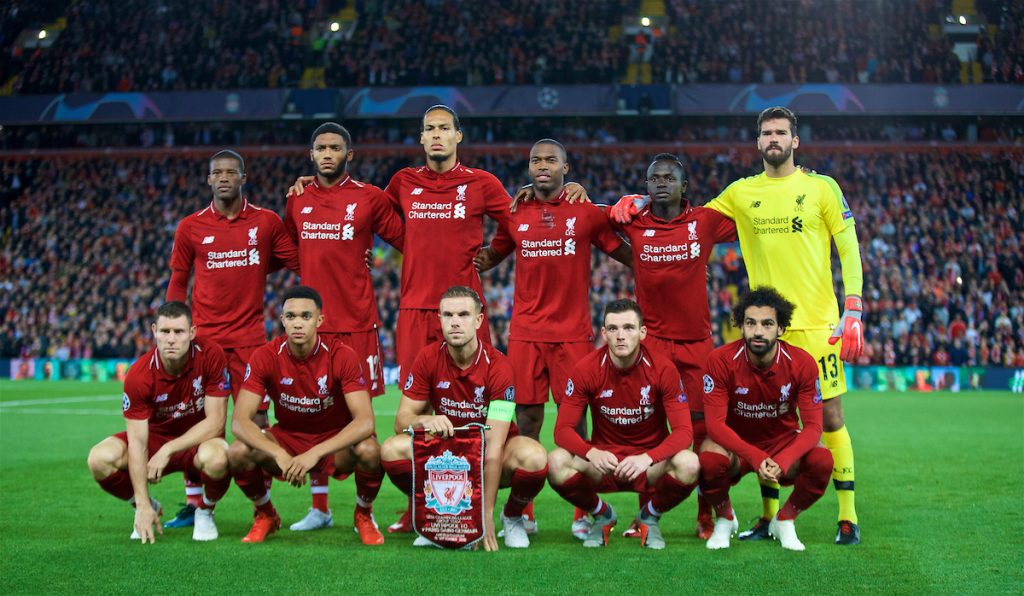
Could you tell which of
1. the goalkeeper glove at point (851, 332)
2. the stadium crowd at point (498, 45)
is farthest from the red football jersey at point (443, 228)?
the stadium crowd at point (498, 45)

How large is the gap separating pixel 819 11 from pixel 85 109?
23.0 metres

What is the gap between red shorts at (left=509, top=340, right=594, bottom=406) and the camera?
22.3 feet

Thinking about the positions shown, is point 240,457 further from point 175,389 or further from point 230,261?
point 230,261

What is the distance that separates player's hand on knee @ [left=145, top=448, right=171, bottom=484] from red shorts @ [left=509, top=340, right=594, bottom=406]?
2.24 meters

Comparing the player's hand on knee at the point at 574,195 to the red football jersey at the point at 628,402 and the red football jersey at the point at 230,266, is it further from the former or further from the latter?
the red football jersey at the point at 230,266

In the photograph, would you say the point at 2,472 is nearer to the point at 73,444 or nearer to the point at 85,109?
the point at 73,444

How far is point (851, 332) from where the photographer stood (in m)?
6.16

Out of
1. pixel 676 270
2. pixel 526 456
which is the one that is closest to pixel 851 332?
pixel 676 270

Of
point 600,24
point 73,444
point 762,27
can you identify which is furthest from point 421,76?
point 73,444

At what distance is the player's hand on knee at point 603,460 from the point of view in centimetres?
584

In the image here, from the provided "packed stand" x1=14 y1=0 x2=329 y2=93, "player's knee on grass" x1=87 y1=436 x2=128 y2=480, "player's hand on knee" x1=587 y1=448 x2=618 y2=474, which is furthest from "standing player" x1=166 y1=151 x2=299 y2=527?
"packed stand" x1=14 y1=0 x2=329 y2=93

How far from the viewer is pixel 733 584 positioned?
4.94 meters

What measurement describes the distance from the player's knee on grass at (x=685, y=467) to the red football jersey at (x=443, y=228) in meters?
1.84

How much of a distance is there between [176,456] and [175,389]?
428 mm
